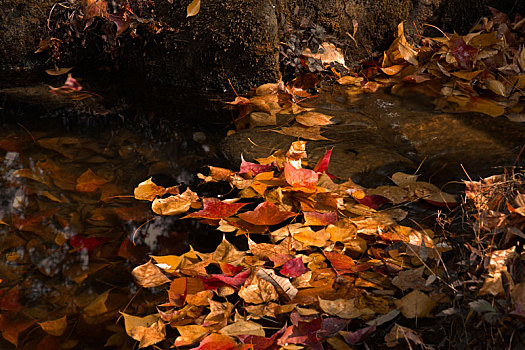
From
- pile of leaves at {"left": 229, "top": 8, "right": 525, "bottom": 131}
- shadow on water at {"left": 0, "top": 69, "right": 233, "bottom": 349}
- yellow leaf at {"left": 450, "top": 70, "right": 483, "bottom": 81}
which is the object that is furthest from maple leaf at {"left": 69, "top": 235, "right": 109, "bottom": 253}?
yellow leaf at {"left": 450, "top": 70, "right": 483, "bottom": 81}

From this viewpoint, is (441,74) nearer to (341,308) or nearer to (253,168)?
(253,168)

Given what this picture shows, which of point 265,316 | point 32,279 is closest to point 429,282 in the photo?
point 265,316

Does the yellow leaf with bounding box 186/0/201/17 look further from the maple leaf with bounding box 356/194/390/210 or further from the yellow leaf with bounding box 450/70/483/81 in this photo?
the maple leaf with bounding box 356/194/390/210

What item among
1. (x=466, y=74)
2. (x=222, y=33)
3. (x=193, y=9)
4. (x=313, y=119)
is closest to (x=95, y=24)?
(x=193, y=9)

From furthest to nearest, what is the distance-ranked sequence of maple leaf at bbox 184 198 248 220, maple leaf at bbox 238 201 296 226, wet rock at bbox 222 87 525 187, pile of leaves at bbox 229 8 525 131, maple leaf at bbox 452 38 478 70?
1. maple leaf at bbox 452 38 478 70
2. pile of leaves at bbox 229 8 525 131
3. wet rock at bbox 222 87 525 187
4. maple leaf at bbox 184 198 248 220
5. maple leaf at bbox 238 201 296 226

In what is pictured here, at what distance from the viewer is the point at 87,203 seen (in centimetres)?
175

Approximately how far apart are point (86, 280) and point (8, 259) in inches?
11.4

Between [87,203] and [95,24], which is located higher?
[95,24]

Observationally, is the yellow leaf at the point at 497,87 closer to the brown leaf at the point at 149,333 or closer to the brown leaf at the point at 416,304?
the brown leaf at the point at 416,304

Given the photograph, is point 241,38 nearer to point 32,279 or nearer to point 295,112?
point 295,112

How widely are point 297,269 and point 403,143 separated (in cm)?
103

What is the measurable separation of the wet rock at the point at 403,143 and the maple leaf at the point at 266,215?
46 cm

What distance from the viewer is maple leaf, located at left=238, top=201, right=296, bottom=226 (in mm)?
1475

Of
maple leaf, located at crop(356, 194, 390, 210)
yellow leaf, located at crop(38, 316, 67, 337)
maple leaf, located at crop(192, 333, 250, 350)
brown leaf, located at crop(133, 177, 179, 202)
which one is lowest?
yellow leaf, located at crop(38, 316, 67, 337)
